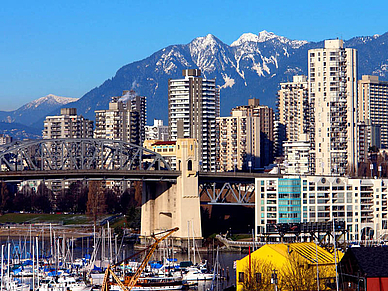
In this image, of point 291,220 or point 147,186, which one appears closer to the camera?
point 291,220

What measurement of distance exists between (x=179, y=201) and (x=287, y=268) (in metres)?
71.3

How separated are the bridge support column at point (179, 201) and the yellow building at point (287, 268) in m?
61.3

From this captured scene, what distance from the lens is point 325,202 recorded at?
146875mm

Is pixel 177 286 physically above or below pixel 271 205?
below

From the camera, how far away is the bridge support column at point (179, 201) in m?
150

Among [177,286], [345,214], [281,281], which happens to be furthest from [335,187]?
[281,281]

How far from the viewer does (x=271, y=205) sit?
14438 cm

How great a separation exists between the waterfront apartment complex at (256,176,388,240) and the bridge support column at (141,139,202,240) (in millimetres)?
11201

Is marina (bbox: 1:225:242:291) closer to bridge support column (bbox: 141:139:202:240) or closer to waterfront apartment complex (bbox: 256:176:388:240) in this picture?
bridge support column (bbox: 141:139:202:240)

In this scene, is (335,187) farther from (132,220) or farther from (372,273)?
(372,273)

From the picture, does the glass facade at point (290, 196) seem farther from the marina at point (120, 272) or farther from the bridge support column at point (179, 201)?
the bridge support column at point (179, 201)

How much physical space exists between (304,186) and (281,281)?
66.4 metres

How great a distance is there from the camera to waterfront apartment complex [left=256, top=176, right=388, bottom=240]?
144375mm

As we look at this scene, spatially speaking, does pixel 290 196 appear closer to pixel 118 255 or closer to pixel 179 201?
pixel 179 201
